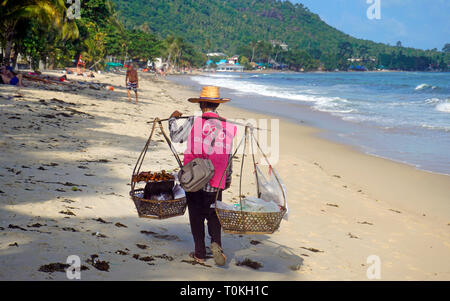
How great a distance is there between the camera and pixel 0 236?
4.05m

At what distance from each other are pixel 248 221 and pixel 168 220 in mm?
1818

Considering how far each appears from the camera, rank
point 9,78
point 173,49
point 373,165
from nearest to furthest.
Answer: point 373,165 < point 9,78 < point 173,49

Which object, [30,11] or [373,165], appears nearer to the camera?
[373,165]

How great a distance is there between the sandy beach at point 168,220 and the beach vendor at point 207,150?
0.96 ft

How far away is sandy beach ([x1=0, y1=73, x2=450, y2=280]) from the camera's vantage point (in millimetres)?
4172

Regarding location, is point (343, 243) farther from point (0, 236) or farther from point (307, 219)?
point (0, 236)

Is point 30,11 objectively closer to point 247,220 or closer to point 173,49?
point 247,220

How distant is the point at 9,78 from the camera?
54.9 ft

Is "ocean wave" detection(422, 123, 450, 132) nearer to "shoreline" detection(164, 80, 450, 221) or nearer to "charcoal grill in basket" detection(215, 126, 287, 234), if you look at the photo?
"shoreline" detection(164, 80, 450, 221)

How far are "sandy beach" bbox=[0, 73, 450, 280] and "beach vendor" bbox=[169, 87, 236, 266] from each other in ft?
0.96

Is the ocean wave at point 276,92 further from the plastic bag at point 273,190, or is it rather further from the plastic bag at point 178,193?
the plastic bag at point 178,193

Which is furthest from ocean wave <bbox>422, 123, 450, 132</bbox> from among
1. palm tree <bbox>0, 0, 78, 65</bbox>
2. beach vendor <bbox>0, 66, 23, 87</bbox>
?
beach vendor <bbox>0, 66, 23, 87</bbox>

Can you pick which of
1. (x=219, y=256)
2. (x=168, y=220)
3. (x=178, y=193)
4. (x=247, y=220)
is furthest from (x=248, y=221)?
(x=168, y=220)

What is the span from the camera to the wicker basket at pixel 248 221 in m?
4.20
